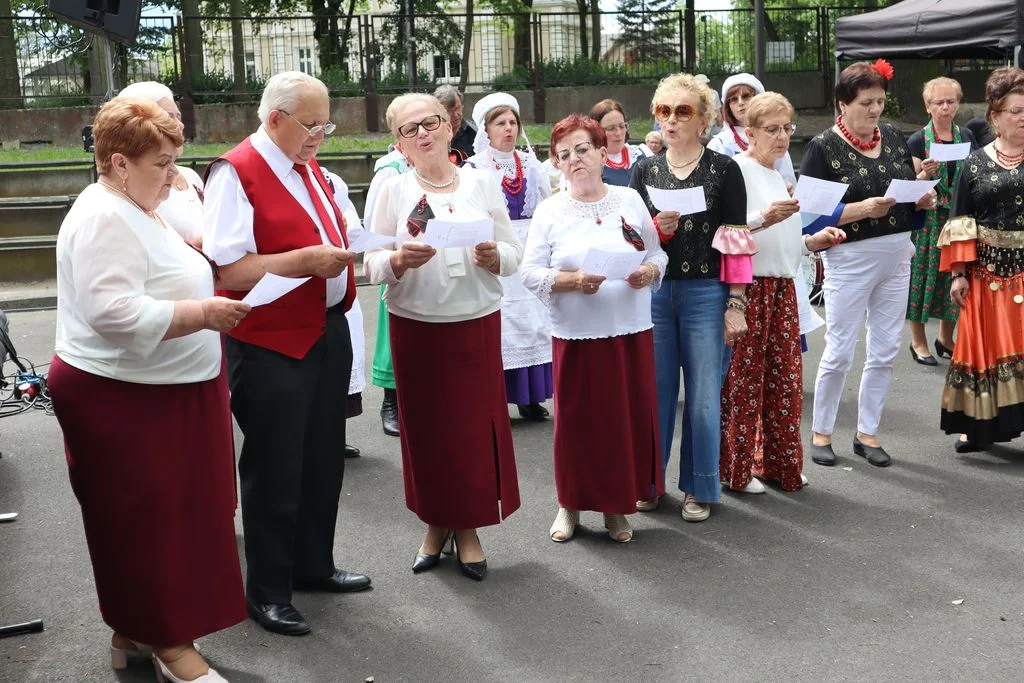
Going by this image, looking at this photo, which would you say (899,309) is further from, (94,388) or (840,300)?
(94,388)

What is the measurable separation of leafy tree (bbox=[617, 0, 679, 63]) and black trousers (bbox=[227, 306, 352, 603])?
61.5 ft

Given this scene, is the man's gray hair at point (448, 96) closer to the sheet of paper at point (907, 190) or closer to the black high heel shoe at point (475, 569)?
the sheet of paper at point (907, 190)

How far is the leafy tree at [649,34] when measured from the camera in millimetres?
21969

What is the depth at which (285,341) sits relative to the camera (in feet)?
13.3

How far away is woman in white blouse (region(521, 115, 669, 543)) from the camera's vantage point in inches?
192

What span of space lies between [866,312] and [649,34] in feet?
55.2

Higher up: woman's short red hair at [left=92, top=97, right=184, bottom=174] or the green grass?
the green grass

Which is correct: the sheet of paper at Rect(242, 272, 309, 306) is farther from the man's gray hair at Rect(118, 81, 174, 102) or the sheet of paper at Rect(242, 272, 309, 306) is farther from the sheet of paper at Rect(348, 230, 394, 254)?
the man's gray hair at Rect(118, 81, 174, 102)

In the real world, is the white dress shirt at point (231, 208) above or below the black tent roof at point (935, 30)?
below

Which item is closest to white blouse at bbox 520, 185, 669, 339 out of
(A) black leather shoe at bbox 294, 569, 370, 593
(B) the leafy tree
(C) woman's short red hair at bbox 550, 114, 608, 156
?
(C) woman's short red hair at bbox 550, 114, 608, 156

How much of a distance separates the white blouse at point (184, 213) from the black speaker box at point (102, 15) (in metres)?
5.41

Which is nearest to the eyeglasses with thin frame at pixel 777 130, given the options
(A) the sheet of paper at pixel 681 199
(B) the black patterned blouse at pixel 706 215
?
(B) the black patterned blouse at pixel 706 215

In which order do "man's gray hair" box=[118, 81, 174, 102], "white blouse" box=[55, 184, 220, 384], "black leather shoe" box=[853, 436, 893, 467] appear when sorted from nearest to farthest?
"white blouse" box=[55, 184, 220, 384] < "man's gray hair" box=[118, 81, 174, 102] < "black leather shoe" box=[853, 436, 893, 467]

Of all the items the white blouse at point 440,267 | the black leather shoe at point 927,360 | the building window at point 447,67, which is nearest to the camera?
the white blouse at point 440,267
